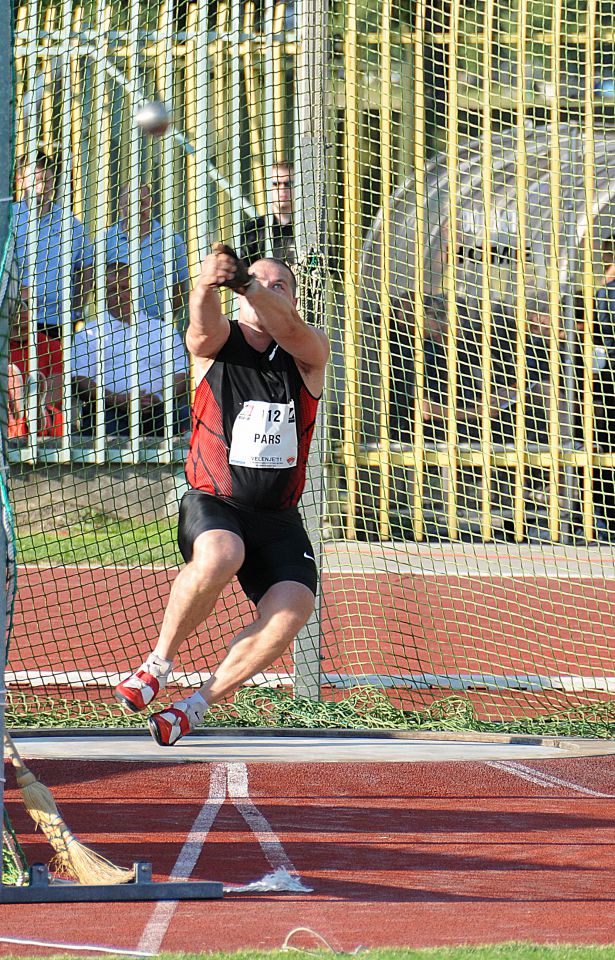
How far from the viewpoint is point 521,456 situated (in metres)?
11.9

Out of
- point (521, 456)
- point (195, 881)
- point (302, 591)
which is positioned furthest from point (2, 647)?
point (521, 456)

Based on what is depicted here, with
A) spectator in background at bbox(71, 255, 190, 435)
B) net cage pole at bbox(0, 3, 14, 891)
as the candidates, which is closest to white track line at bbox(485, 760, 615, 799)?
net cage pole at bbox(0, 3, 14, 891)

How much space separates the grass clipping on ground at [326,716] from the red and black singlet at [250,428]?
2.13 m

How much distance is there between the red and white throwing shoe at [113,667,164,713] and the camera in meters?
5.25

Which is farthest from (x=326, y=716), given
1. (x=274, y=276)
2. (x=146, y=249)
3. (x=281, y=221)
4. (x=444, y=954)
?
(x=146, y=249)

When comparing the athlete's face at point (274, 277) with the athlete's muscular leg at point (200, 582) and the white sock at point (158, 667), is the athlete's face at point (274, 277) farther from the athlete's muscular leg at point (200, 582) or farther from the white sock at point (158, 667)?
the white sock at point (158, 667)

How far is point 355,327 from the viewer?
11.3 meters

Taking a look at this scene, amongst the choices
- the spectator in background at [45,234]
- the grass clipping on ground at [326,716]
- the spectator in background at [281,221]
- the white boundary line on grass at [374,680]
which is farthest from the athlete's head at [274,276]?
the spectator in background at [45,234]

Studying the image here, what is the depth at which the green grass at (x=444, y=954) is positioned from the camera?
371 cm

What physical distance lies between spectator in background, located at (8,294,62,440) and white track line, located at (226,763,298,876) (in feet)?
16.5

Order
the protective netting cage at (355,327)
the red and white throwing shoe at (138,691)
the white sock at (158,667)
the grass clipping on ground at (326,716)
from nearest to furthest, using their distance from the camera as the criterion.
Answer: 1. the red and white throwing shoe at (138,691)
2. the white sock at (158,667)
3. the grass clipping on ground at (326,716)
4. the protective netting cage at (355,327)

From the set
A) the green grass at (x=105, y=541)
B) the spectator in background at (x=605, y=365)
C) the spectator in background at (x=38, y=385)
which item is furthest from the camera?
the spectator in background at (x=605, y=365)

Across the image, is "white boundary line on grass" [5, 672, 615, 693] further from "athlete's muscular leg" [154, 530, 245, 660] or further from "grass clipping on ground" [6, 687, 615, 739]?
"athlete's muscular leg" [154, 530, 245, 660]

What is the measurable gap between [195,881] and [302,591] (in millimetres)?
1423
